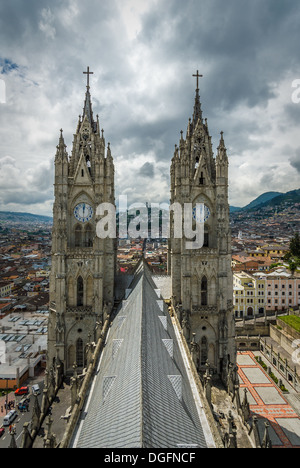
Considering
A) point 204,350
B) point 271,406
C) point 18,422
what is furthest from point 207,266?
point 18,422

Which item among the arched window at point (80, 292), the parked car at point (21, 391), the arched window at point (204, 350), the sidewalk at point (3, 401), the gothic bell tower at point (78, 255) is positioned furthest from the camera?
the parked car at point (21, 391)

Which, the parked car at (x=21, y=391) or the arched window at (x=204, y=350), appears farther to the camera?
the parked car at (x=21, y=391)

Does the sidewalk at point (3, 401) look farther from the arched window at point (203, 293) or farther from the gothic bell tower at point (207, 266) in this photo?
the arched window at point (203, 293)

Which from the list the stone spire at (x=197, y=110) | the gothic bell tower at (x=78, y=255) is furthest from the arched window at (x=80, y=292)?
the stone spire at (x=197, y=110)

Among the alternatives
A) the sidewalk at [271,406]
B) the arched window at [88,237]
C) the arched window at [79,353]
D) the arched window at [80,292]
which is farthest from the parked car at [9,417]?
the sidewalk at [271,406]

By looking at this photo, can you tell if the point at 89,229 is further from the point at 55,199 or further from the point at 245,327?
the point at 245,327

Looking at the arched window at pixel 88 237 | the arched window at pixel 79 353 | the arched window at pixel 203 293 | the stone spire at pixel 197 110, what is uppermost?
the stone spire at pixel 197 110

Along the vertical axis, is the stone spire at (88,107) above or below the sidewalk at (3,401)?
above

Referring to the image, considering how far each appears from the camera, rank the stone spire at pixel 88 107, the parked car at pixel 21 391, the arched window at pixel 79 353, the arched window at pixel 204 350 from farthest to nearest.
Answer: the parked car at pixel 21 391
the stone spire at pixel 88 107
the arched window at pixel 204 350
the arched window at pixel 79 353
